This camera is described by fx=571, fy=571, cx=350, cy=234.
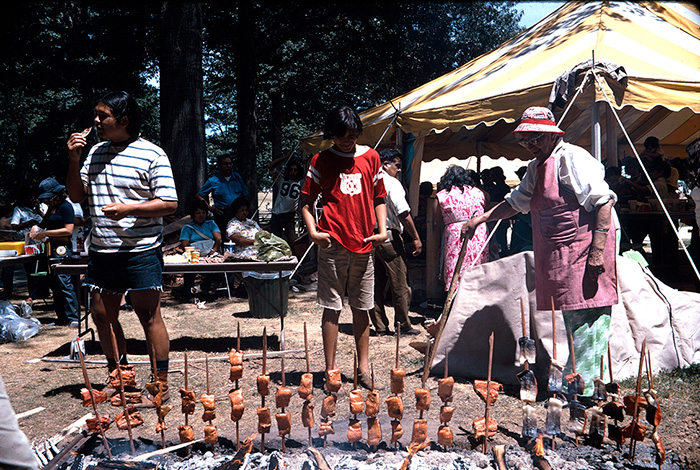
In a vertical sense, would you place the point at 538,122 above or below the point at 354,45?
below

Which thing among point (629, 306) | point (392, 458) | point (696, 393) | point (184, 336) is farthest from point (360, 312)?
point (184, 336)

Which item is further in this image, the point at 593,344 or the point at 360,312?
the point at 360,312

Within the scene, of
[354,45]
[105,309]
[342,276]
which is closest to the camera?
[105,309]

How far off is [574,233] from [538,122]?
747mm

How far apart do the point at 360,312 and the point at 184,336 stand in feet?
9.22

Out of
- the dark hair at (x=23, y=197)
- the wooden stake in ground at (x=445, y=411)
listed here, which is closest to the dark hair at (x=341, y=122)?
the wooden stake in ground at (x=445, y=411)

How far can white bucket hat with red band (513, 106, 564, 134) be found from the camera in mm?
3635

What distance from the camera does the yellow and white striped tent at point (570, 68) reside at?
5.61 metres

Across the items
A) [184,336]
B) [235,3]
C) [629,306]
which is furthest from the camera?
[235,3]

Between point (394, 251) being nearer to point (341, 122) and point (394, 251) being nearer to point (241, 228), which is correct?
point (341, 122)

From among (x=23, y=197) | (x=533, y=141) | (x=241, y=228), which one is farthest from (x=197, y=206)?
(x=533, y=141)

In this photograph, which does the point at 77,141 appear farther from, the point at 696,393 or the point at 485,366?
the point at 696,393

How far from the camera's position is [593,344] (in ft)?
12.3

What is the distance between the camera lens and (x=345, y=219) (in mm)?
4031
